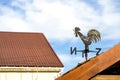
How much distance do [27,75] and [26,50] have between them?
Result: 2.08 meters

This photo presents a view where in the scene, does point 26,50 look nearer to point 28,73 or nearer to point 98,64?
point 28,73

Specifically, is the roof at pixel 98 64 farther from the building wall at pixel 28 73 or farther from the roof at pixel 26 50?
the building wall at pixel 28 73

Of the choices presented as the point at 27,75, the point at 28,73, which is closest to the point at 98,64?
the point at 28,73

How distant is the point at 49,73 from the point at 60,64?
140cm

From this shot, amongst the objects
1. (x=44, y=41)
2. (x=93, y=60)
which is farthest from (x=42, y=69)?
(x=93, y=60)

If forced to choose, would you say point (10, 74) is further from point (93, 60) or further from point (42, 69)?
point (93, 60)

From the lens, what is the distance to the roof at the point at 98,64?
4.55m

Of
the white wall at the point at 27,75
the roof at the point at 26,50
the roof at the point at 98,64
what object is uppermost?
the roof at the point at 26,50

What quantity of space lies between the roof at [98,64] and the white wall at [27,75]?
976 inches

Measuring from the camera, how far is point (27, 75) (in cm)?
2961

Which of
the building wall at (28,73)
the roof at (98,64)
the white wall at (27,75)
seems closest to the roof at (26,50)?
the building wall at (28,73)

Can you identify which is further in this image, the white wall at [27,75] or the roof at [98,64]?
the white wall at [27,75]

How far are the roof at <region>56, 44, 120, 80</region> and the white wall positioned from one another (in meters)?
24.8

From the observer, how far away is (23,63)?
28422 mm
